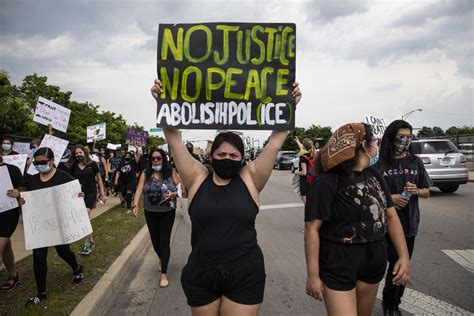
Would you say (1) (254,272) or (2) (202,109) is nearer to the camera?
(1) (254,272)

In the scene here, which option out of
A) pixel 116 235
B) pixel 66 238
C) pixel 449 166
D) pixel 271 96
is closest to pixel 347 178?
pixel 271 96

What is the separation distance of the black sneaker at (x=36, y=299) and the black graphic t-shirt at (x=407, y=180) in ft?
12.8

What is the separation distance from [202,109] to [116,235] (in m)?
5.22

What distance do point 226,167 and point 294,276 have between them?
3.04 m

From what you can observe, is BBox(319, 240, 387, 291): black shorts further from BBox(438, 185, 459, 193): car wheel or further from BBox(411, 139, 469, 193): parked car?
BBox(438, 185, 459, 193): car wheel

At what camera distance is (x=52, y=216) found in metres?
4.48

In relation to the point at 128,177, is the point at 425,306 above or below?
below

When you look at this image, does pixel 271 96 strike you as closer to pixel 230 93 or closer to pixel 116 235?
pixel 230 93

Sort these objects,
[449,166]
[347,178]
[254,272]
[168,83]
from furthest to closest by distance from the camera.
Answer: [449,166] < [168,83] < [347,178] < [254,272]

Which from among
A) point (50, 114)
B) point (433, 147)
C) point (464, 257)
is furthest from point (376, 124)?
point (50, 114)

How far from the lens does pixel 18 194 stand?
14.9 ft

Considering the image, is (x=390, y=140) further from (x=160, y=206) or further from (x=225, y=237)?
(x=160, y=206)

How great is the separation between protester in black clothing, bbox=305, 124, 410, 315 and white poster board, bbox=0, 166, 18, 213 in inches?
150

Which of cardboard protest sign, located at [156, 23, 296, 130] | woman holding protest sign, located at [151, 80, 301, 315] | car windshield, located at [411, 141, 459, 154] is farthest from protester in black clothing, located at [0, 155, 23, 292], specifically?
car windshield, located at [411, 141, 459, 154]
